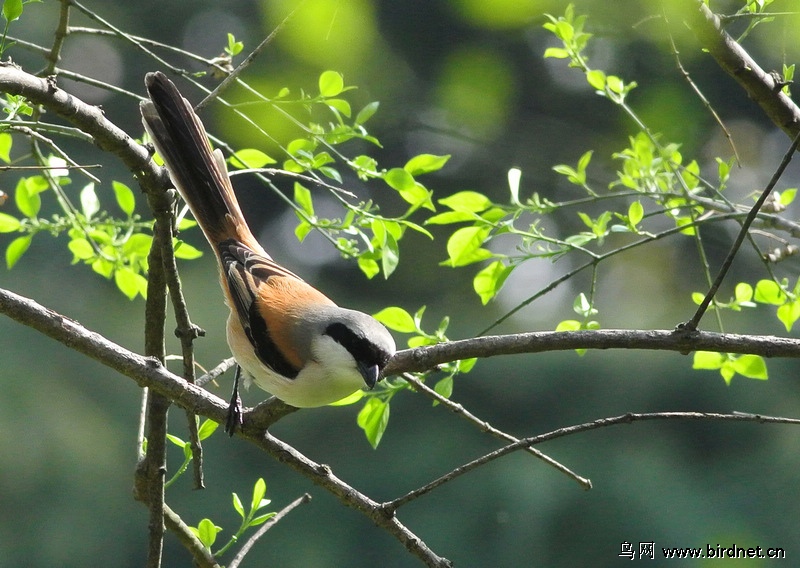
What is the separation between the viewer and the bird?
204 centimetres

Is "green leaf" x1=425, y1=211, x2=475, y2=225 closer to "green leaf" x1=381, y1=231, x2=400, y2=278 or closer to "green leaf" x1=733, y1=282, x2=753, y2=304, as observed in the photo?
"green leaf" x1=381, y1=231, x2=400, y2=278

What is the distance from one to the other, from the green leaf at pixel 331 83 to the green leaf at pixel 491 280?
1.78 feet

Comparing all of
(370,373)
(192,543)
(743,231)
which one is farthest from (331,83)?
(192,543)

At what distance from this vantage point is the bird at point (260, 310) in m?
2.04

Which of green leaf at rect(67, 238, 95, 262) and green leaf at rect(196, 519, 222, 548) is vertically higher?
green leaf at rect(67, 238, 95, 262)

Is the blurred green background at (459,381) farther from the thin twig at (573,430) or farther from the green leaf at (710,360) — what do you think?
the thin twig at (573,430)

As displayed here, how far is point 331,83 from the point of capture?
2.00m

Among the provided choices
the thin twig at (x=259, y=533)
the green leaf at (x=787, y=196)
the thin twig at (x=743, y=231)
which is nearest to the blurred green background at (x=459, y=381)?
the green leaf at (x=787, y=196)

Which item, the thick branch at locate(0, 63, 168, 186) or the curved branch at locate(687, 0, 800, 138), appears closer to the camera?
the thick branch at locate(0, 63, 168, 186)

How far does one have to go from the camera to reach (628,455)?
496 centimetres

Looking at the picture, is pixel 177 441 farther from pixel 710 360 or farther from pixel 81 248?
pixel 710 360

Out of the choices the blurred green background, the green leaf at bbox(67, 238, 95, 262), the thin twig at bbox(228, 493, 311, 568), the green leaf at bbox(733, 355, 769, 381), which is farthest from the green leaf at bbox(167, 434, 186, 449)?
the blurred green background

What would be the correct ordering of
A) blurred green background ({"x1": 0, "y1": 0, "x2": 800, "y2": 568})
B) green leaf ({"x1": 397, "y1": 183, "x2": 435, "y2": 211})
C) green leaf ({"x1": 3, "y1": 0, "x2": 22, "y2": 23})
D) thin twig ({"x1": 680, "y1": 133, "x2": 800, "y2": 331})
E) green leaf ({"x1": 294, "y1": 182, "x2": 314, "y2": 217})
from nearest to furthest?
thin twig ({"x1": 680, "y1": 133, "x2": 800, "y2": 331})
green leaf ({"x1": 3, "y1": 0, "x2": 22, "y2": 23})
green leaf ({"x1": 397, "y1": 183, "x2": 435, "y2": 211})
green leaf ({"x1": 294, "y1": 182, "x2": 314, "y2": 217})
blurred green background ({"x1": 0, "y1": 0, "x2": 800, "y2": 568})

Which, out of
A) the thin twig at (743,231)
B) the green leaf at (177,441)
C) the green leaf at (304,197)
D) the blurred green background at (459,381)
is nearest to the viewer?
the thin twig at (743,231)
